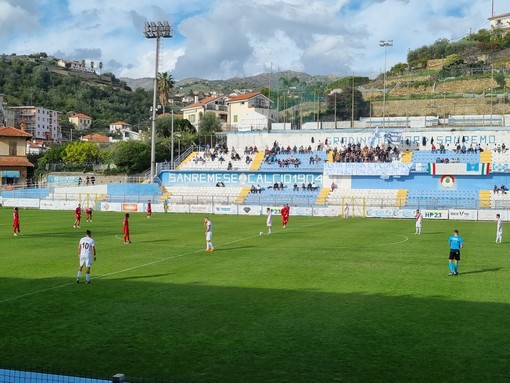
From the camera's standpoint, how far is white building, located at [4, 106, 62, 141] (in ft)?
434

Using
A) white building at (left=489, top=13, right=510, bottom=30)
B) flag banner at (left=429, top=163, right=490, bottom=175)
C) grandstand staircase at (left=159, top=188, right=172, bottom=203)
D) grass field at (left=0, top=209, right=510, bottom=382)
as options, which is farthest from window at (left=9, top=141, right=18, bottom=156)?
white building at (left=489, top=13, right=510, bottom=30)

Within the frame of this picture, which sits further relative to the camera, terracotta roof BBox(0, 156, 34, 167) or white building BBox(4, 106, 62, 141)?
white building BBox(4, 106, 62, 141)

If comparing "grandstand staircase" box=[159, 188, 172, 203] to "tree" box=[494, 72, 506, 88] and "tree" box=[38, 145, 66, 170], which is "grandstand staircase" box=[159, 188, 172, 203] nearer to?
"tree" box=[38, 145, 66, 170]

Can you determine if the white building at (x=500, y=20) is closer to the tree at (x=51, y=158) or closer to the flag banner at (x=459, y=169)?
the flag banner at (x=459, y=169)

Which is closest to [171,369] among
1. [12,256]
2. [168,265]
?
[168,265]

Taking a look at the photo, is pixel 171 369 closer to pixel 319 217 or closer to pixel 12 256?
pixel 12 256

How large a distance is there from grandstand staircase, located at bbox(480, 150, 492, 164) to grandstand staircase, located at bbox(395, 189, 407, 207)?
9.17 m

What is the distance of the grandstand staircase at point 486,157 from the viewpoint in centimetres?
6069

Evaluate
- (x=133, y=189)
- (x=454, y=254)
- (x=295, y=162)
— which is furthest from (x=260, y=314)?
(x=295, y=162)

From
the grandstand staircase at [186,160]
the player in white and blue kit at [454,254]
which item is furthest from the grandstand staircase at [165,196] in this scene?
the player in white and blue kit at [454,254]

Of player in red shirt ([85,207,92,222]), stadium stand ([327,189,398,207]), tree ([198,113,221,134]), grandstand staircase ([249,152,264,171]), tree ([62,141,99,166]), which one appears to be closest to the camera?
player in red shirt ([85,207,92,222])

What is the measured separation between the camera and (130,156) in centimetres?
7750

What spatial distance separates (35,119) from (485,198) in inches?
4351

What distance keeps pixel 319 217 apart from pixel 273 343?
1564 inches
